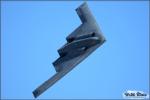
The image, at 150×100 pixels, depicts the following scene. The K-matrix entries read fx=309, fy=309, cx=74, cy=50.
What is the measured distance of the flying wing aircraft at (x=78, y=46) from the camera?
21.5 metres

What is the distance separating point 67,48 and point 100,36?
272 cm

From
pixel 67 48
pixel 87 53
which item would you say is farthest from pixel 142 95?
pixel 67 48

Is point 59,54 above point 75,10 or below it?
below

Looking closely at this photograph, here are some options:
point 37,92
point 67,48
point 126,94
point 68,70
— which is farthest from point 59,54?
point 126,94

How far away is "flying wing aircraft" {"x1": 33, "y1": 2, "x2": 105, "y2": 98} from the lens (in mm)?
21484

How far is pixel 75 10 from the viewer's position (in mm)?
24188

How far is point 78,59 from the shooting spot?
21953 millimetres

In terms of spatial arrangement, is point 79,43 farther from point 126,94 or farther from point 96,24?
point 126,94

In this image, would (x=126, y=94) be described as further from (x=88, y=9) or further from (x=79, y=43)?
(x=88, y=9)

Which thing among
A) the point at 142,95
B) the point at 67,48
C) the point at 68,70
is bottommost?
the point at 142,95

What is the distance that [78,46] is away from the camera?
75.1ft

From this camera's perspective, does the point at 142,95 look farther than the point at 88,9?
No

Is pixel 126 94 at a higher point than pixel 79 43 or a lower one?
lower

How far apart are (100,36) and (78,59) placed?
229cm
